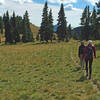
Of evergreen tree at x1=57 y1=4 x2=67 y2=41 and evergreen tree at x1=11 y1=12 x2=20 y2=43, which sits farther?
evergreen tree at x1=11 y1=12 x2=20 y2=43

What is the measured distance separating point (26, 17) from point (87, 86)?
297 feet

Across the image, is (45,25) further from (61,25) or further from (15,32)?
(15,32)

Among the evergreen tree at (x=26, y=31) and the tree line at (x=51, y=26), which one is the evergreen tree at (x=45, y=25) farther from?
the evergreen tree at (x=26, y=31)

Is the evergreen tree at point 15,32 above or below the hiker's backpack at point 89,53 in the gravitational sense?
above

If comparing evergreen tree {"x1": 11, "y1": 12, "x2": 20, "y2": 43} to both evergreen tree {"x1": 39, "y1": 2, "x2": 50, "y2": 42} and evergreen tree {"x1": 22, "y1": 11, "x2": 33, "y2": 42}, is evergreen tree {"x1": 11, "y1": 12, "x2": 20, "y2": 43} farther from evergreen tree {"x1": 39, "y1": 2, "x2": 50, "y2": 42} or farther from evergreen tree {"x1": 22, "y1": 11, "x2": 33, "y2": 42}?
evergreen tree {"x1": 39, "y1": 2, "x2": 50, "y2": 42}

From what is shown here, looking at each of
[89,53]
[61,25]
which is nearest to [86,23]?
[61,25]

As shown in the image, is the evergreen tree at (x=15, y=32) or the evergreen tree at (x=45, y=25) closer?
the evergreen tree at (x=45, y=25)

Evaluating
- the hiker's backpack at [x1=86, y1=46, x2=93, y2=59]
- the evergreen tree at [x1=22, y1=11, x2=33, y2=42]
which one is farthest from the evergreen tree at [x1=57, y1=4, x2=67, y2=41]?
the hiker's backpack at [x1=86, y1=46, x2=93, y2=59]

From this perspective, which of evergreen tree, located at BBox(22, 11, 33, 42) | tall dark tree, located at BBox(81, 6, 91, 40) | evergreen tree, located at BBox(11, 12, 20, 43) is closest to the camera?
tall dark tree, located at BBox(81, 6, 91, 40)

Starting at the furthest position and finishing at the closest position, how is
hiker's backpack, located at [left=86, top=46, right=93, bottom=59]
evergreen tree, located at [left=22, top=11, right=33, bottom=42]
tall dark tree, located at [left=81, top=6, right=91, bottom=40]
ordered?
evergreen tree, located at [left=22, top=11, right=33, bottom=42], tall dark tree, located at [left=81, top=6, right=91, bottom=40], hiker's backpack, located at [left=86, top=46, right=93, bottom=59]

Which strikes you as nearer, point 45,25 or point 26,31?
point 45,25

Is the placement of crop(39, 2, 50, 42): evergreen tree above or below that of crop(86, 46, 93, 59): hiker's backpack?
above

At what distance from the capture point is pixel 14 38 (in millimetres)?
96688

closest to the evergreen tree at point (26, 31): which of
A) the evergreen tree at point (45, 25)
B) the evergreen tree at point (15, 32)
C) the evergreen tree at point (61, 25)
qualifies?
the evergreen tree at point (15, 32)
